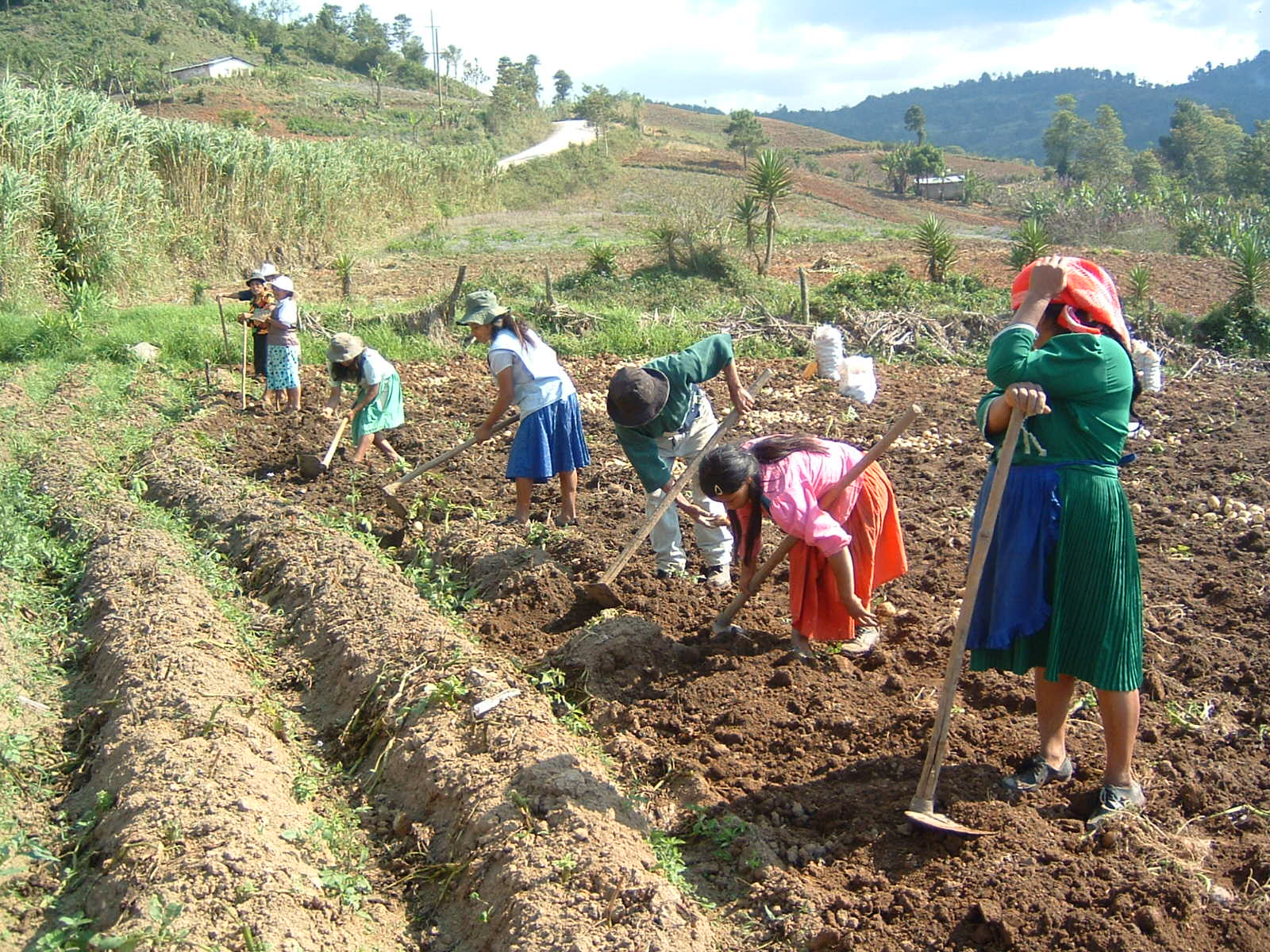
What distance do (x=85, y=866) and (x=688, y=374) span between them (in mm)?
3176

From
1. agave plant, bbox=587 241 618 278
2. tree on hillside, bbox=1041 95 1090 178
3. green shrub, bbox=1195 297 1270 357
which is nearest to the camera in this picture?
green shrub, bbox=1195 297 1270 357

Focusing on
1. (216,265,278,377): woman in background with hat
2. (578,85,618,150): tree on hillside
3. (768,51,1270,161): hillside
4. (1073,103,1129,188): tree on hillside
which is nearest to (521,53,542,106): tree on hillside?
(578,85,618,150): tree on hillside

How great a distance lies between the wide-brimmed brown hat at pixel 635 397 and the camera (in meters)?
4.70

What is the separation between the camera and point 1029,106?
160000 millimetres

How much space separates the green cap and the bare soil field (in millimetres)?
1267

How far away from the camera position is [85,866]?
3.57m

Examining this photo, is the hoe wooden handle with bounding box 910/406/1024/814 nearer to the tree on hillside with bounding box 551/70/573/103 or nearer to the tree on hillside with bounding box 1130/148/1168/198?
the tree on hillside with bounding box 1130/148/1168/198

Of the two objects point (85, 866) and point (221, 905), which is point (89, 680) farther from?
point (221, 905)

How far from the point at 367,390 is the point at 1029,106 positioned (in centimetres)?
17485

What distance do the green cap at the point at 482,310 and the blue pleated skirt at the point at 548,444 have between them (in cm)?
58

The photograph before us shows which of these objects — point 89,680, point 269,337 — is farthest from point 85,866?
point 269,337

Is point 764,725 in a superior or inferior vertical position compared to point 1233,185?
inferior

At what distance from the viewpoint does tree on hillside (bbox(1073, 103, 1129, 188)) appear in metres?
48.7

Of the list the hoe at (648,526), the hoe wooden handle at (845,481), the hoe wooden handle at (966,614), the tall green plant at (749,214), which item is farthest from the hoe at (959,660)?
the tall green plant at (749,214)
